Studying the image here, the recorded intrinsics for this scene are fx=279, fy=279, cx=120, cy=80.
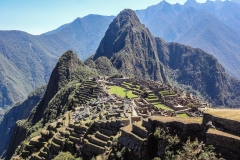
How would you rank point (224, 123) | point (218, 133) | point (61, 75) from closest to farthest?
point (218, 133) → point (224, 123) → point (61, 75)

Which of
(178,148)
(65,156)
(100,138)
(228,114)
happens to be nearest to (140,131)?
(178,148)

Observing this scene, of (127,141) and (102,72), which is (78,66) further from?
(127,141)

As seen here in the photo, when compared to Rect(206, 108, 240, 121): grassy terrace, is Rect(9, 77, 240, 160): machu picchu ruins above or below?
below

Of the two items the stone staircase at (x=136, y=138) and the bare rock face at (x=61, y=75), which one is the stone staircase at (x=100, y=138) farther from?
the bare rock face at (x=61, y=75)

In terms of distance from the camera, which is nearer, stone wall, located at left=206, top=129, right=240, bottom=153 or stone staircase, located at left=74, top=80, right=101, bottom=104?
stone wall, located at left=206, top=129, right=240, bottom=153

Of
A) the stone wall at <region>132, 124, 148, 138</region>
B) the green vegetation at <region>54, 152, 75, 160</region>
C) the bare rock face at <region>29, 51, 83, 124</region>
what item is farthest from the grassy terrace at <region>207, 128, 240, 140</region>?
the bare rock face at <region>29, 51, 83, 124</region>

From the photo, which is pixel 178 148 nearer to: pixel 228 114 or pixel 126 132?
pixel 228 114

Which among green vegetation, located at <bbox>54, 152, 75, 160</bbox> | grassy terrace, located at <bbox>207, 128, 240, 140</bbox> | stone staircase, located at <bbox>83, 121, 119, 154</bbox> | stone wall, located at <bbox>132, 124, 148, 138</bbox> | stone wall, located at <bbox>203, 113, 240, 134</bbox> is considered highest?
stone wall, located at <bbox>203, 113, 240, 134</bbox>

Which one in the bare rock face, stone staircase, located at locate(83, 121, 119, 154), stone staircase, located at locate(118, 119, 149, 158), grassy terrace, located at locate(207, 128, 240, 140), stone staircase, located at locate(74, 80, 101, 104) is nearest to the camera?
grassy terrace, located at locate(207, 128, 240, 140)

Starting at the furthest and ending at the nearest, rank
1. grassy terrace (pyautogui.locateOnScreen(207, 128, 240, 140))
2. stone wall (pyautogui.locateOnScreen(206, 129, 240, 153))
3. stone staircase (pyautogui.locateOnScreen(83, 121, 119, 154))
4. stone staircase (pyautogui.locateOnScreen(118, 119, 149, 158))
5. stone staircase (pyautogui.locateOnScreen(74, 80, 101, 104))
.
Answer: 1. stone staircase (pyautogui.locateOnScreen(74, 80, 101, 104))
2. stone staircase (pyautogui.locateOnScreen(83, 121, 119, 154))
3. stone staircase (pyautogui.locateOnScreen(118, 119, 149, 158))
4. grassy terrace (pyautogui.locateOnScreen(207, 128, 240, 140))
5. stone wall (pyautogui.locateOnScreen(206, 129, 240, 153))

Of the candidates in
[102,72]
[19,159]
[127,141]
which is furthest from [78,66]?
[127,141]

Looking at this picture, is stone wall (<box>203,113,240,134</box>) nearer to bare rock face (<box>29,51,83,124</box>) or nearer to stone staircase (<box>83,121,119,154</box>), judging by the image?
stone staircase (<box>83,121,119,154</box>)

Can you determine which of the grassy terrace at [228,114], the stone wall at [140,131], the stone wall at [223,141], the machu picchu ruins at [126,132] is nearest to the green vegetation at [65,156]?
the machu picchu ruins at [126,132]
